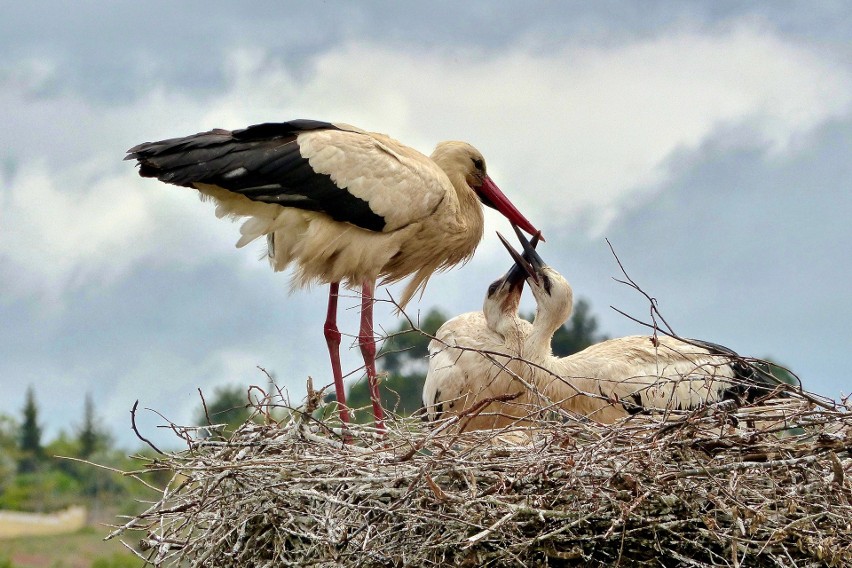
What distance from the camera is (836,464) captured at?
12.9 ft

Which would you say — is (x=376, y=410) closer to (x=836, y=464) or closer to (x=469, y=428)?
(x=469, y=428)

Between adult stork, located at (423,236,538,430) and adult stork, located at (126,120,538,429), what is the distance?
0.32 m

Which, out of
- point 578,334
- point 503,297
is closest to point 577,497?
point 503,297

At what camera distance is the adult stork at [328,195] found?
588cm

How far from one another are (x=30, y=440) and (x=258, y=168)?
5513 cm

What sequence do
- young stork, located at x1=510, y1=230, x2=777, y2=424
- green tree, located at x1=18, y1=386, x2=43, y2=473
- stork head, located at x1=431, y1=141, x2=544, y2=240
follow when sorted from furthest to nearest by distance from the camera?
1. green tree, located at x1=18, y1=386, x2=43, y2=473
2. stork head, located at x1=431, y1=141, x2=544, y2=240
3. young stork, located at x1=510, y1=230, x2=777, y2=424

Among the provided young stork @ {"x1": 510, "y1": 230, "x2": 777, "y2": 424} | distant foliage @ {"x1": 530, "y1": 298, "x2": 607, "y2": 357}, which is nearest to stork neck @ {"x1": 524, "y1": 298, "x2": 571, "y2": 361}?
young stork @ {"x1": 510, "y1": 230, "x2": 777, "y2": 424}

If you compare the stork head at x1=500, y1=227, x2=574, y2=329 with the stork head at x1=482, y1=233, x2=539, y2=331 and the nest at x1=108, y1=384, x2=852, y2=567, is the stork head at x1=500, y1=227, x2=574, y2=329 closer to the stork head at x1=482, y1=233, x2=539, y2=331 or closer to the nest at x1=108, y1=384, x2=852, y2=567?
the stork head at x1=482, y1=233, x2=539, y2=331

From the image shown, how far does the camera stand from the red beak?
676cm

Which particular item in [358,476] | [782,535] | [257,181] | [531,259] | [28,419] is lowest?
[358,476]

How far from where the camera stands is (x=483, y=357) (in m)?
5.98

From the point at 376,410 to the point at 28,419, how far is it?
183 feet

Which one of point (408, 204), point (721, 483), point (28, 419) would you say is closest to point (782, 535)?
point (721, 483)

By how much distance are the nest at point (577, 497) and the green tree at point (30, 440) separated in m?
54.1
